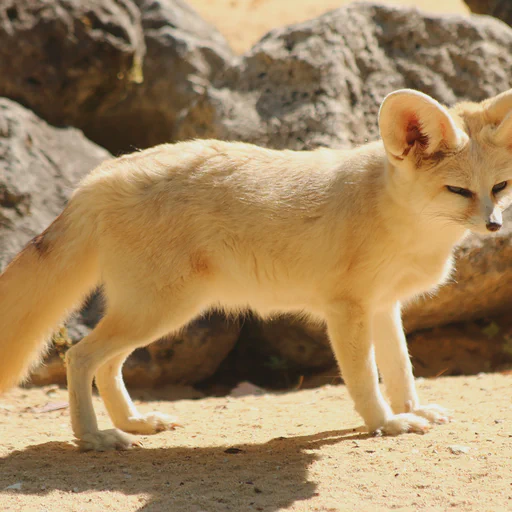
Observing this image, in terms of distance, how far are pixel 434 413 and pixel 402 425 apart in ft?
1.15

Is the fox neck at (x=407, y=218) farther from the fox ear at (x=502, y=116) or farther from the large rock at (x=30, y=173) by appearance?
the large rock at (x=30, y=173)

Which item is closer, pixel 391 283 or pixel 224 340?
pixel 391 283

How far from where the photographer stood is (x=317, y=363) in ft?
20.9

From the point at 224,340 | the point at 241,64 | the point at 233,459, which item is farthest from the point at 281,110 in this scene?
the point at 233,459

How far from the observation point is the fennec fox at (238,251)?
404 cm

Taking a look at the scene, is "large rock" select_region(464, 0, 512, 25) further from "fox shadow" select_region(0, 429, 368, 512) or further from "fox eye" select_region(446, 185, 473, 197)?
"fox shadow" select_region(0, 429, 368, 512)

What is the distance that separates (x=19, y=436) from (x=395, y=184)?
2.65 m

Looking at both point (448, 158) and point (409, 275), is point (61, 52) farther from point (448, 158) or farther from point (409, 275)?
point (448, 158)

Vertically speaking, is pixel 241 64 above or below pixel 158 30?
→ below

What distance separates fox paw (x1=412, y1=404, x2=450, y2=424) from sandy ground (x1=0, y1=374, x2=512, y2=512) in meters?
0.08

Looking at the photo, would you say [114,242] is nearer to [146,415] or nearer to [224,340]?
[146,415]

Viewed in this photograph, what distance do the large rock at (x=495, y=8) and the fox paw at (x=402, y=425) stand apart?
24.6 feet

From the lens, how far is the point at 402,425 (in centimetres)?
411

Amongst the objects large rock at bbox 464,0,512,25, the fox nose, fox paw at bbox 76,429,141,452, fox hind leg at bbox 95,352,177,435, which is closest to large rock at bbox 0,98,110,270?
fox hind leg at bbox 95,352,177,435
